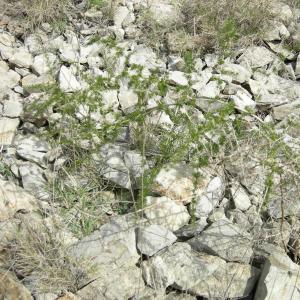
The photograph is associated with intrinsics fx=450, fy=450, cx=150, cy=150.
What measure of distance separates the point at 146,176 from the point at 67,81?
1.10m

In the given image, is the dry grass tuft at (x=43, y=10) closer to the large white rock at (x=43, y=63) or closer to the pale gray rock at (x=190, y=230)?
the large white rock at (x=43, y=63)

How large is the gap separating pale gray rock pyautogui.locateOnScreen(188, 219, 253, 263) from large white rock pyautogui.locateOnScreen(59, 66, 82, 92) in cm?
146

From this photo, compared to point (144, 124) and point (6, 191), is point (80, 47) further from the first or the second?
point (6, 191)

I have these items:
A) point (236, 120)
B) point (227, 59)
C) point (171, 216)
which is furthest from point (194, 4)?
point (171, 216)

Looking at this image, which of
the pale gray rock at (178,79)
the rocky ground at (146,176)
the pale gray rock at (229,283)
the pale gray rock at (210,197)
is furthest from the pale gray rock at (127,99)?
the pale gray rock at (229,283)

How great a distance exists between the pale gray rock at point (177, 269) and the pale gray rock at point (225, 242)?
6 centimetres

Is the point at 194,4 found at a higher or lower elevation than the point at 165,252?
higher

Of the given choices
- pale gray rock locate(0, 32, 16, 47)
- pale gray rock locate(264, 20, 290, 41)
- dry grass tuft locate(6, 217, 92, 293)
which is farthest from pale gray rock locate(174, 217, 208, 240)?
pale gray rock locate(0, 32, 16, 47)

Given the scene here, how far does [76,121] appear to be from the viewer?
3139 millimetres

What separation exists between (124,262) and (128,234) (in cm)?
17

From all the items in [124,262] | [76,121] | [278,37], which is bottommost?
[124,262]

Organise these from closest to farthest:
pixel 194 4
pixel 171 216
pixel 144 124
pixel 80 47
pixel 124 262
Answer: pixel 124 262 → pixel 171 216 → pixel 144 124 → pixel 80 47 → pixel 194 4

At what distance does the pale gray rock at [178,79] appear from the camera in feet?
11.4

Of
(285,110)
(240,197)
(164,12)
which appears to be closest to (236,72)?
(285,110)
